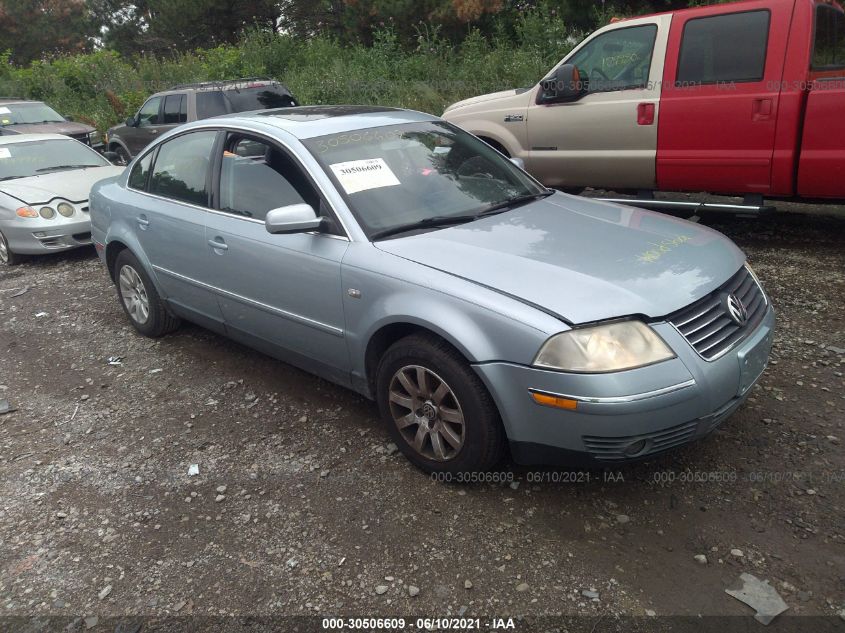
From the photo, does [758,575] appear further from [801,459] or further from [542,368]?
[542,368]

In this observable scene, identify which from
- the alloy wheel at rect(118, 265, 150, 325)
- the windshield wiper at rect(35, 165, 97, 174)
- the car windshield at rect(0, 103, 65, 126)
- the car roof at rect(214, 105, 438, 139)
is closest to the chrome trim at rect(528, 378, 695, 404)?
the car roof at rect(214, 105, 438, 139)

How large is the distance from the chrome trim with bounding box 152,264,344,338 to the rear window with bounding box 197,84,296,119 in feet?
22.2

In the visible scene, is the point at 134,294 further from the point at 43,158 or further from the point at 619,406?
the point at 43,158

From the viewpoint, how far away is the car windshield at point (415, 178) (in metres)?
3.60

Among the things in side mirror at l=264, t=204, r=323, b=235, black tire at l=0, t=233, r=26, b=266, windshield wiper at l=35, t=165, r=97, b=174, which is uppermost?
side mirror at l=264, t=204, r=323, b=235

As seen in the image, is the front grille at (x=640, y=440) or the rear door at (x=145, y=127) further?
the rear door at (x=145, y=127)

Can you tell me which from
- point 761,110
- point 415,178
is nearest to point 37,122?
point 415,178

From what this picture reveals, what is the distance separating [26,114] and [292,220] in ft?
43.9

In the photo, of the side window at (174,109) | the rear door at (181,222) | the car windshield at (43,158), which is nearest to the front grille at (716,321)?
the rear door at (181,222)

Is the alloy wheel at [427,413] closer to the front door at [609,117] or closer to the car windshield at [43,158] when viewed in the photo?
the front door at [609,117]

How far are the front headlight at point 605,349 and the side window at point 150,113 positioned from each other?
11417mm

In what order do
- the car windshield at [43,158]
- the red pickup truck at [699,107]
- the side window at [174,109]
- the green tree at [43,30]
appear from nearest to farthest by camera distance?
the red pickup truck at [699,107] < the car windshield at [43,158] < the side window at [174,109] < the green tree at [43,30]

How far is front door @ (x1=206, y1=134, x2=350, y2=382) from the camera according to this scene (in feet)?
11.7

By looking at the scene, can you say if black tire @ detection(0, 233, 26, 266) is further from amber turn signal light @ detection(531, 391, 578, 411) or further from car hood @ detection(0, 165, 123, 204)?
amber turn signal light @ detection(531, 391, 578, 411)
